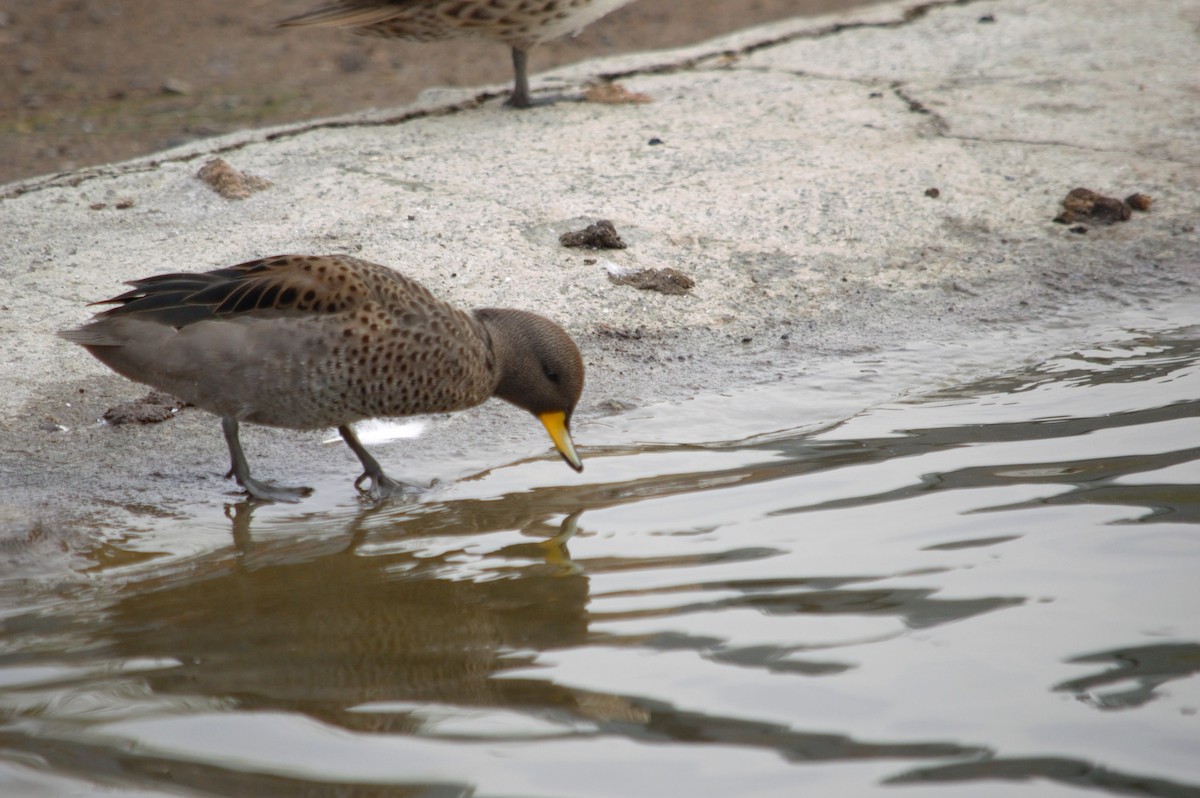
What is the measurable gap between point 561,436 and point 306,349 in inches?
32.0

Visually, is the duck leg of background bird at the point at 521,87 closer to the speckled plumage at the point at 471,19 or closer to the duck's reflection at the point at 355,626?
the speckled plumage at the point at 471,19

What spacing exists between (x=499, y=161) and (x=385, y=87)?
132 inches

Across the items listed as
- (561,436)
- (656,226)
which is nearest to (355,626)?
(561,436)

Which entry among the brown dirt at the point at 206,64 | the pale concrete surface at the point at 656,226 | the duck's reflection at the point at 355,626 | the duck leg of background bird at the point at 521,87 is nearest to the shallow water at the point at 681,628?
the duck's reflection at the point at 355,626

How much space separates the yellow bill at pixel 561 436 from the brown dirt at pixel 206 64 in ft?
14.9

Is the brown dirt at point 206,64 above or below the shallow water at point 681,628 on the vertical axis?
above

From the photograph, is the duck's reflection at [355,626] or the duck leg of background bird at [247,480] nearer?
the duck's reflection at [355,626]

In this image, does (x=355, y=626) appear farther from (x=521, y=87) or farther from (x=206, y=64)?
(x=206, y=64)

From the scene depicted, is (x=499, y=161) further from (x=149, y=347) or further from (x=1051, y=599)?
(x=1051, y=599)

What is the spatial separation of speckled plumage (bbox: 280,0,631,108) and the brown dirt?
1473mm

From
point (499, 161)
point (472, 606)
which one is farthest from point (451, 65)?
point (472, 606)

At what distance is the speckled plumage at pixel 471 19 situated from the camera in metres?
6.85

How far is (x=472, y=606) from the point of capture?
3.21 metres

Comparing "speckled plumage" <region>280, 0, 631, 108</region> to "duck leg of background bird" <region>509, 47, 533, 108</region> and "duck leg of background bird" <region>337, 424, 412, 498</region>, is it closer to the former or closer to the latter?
"duck leg of background bird" <region>509, 47, 533, 108</region>
